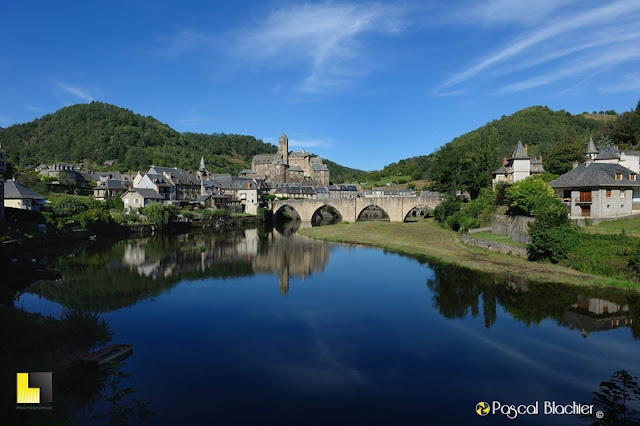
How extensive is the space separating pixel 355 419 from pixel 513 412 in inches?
168

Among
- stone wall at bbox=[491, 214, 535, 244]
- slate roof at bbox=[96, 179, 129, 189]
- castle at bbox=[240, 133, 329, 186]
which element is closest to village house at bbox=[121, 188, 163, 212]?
slate roof at bbox=[96, 179, 129, 189]

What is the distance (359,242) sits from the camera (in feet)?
148

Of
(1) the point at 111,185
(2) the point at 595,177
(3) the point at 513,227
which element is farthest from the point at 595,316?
(1) the point at 111,185

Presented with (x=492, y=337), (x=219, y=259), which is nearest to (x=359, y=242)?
(x=219, y=259)

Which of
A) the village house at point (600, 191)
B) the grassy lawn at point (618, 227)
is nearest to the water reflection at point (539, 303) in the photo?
the grassy lawn at point (618, 227)

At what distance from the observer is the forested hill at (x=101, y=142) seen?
362ft

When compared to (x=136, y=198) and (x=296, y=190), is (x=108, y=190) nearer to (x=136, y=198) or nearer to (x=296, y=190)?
(x=136, y=198)

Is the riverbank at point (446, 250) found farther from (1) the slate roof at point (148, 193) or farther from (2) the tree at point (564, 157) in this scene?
(1) the slate roof at point (148, 193)

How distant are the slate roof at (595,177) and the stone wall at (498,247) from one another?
22.7 ft

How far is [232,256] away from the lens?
3675 cm

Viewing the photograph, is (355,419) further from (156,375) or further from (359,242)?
(359,242)

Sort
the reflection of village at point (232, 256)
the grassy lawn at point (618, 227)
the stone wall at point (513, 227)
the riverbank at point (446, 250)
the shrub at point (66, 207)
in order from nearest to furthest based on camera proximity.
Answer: the riverbank at point (446, 250), the grassy lawn at point (618, 227), the reflection of village at point (232, 256), the stone wall at point (513, 227), the shrub at point (66, 207)

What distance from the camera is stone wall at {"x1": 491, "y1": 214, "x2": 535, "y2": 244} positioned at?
31.2 m

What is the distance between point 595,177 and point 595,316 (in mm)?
16139
